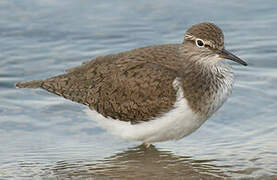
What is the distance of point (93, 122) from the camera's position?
9.97 metres

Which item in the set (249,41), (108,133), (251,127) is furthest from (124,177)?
(249,41)

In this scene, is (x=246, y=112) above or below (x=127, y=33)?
below

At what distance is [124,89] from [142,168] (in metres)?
1.13

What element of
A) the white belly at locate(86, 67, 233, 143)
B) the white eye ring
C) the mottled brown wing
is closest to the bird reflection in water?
the white belly at locate(86, 67, 233, 143)

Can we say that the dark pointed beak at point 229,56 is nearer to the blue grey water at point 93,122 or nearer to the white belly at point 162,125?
the white belly at point 162,125

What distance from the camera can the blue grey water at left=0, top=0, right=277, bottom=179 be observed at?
848cm

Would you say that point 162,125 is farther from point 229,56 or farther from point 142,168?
point 229,56

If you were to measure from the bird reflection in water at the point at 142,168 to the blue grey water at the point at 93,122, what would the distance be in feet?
0.04

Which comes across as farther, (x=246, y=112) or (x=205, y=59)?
(x=246, y=112)

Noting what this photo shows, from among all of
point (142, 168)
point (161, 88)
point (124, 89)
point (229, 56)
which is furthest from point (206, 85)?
point (142, 168)

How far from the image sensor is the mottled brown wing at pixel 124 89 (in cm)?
866

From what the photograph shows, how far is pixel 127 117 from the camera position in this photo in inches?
351

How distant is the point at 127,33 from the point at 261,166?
592 cm

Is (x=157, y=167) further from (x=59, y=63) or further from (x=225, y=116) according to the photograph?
(x=59, y=63)
